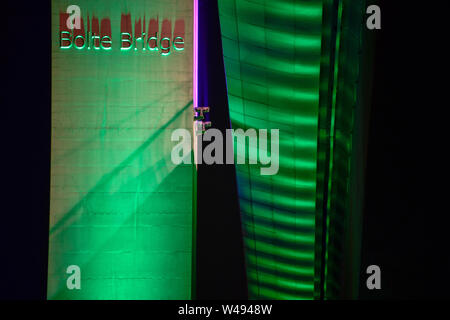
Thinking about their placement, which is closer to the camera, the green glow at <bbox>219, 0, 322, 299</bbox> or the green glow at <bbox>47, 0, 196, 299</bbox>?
the green glow at <bbox>219, 0, 322, 299</bbox>

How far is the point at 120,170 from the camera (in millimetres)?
6141

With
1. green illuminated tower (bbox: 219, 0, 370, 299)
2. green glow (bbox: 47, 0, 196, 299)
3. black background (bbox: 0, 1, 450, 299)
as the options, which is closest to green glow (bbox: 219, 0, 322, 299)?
green illuminated tower (bbox: 219, 0, 370, 299)

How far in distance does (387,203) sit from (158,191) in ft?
9.88

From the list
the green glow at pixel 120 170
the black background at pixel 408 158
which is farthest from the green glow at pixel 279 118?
the black background at pixel 408 158

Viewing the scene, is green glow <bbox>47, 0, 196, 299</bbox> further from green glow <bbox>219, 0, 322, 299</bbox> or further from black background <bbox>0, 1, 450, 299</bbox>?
black background <bbox>0, 1, 450, 299</bbox>

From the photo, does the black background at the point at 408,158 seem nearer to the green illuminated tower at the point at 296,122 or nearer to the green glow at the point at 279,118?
the green illuminated tower at the point at 296,122

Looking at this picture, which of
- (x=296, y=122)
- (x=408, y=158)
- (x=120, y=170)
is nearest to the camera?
(x=408, y=158)

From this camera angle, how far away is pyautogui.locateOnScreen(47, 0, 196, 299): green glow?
6.10 m

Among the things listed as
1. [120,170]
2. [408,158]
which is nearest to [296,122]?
[408,158]

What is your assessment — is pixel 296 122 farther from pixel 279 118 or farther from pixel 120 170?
pixel 120 170

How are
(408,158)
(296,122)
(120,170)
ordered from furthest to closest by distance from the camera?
(120,170), (296,122), (408,158)

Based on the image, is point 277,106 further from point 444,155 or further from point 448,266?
point 448,266
